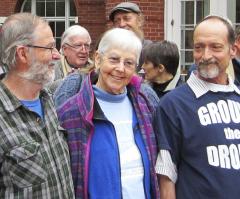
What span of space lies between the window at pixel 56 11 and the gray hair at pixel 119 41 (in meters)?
9.36

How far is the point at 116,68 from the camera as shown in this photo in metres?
2.54

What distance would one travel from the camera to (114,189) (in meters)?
2.48

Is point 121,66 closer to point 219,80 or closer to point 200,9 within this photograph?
point 219,80

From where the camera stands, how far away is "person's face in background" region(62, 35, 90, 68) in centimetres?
441

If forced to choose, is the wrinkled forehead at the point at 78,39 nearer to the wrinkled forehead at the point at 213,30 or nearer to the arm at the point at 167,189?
the wrinkled forehead at the point at 213,30

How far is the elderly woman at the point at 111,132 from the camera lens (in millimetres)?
2477

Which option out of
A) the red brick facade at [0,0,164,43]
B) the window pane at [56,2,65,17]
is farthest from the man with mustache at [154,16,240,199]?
the window pane at [56,2,65,17]

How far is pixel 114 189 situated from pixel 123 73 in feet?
1.85

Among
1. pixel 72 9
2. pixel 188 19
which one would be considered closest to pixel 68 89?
pixel 188 19

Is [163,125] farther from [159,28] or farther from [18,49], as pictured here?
[159,28]

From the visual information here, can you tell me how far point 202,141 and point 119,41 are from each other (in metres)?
0.64

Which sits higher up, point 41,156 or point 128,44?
point 128,44

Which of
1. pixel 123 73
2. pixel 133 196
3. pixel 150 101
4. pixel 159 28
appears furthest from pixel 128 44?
pixel 159 28

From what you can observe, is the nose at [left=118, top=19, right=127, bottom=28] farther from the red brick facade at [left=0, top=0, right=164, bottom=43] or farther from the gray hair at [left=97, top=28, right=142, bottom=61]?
the red brick facade at [left=0, top=0, right=164, bottom=43]
